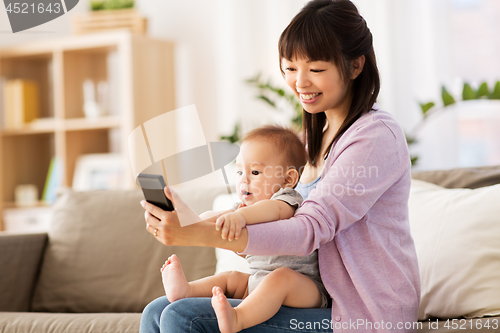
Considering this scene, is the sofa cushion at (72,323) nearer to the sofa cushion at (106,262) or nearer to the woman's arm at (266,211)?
the sofa cushion at (106,262)

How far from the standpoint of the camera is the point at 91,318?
1379mm

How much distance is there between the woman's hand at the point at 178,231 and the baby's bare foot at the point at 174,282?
8.9 inches

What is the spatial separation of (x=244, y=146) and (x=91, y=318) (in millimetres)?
693

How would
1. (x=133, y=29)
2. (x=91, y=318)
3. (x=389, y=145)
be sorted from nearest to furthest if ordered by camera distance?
(x=389, y=145), (x=91, y=318), (x=133, y=29)

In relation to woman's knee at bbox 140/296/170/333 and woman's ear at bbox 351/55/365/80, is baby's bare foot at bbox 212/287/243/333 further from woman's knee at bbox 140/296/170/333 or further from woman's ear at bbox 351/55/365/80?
woman's ear at bbox 351/55/365/80

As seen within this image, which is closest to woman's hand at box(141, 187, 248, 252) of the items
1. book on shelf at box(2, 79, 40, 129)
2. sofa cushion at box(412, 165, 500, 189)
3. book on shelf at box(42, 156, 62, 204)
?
sofa cushion at box(412, 165, 500, 189)

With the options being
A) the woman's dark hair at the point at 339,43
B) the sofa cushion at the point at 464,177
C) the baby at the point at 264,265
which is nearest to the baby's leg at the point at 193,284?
the baby at the point at 264,265

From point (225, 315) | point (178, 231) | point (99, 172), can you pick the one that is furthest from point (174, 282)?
point (99, 172)

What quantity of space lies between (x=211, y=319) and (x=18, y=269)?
975 millimetres

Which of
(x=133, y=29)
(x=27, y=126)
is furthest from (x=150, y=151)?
(x=27, y=126)

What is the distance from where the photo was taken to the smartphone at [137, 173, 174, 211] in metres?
0.79

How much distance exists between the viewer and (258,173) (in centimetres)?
108

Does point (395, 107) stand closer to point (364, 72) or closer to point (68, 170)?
point (364, 72)

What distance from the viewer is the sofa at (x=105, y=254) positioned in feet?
4.53
